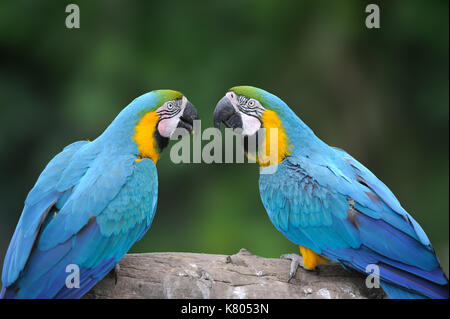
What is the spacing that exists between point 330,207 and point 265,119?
0.62 meters

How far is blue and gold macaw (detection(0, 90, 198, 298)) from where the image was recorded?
218 cm

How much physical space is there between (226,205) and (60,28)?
255cm

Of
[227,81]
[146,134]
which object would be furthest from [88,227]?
[227,81]

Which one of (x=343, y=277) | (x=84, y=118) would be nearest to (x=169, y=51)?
(x=84, y=118)

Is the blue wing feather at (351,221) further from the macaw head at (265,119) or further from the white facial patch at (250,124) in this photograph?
the white facial patch at (250,124)

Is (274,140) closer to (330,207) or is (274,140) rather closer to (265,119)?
(265,119)

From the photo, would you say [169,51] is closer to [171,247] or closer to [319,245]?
[171,247]

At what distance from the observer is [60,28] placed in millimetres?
5129

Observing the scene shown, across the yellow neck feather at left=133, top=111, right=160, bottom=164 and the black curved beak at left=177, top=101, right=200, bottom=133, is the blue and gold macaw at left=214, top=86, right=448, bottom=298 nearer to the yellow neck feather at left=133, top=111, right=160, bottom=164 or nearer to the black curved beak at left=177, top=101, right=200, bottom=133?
the black curved beak at left=177, top=101, right=200, bottom=133

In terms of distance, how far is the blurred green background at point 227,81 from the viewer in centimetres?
497

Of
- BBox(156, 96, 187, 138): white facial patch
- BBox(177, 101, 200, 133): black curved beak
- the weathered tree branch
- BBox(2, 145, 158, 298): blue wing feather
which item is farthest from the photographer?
BBox(177, 101, 200, 133): black curved beak

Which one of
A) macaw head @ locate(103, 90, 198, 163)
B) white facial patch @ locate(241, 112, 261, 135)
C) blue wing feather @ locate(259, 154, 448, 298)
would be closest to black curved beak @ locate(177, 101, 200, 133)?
macaw head @ locate(103, 90, 198, 163)

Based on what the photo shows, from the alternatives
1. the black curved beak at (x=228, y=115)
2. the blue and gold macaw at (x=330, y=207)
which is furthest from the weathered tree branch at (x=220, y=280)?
the black curved beak at (x=228, y=115)

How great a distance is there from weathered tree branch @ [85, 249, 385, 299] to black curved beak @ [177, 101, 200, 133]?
2.41 feet
